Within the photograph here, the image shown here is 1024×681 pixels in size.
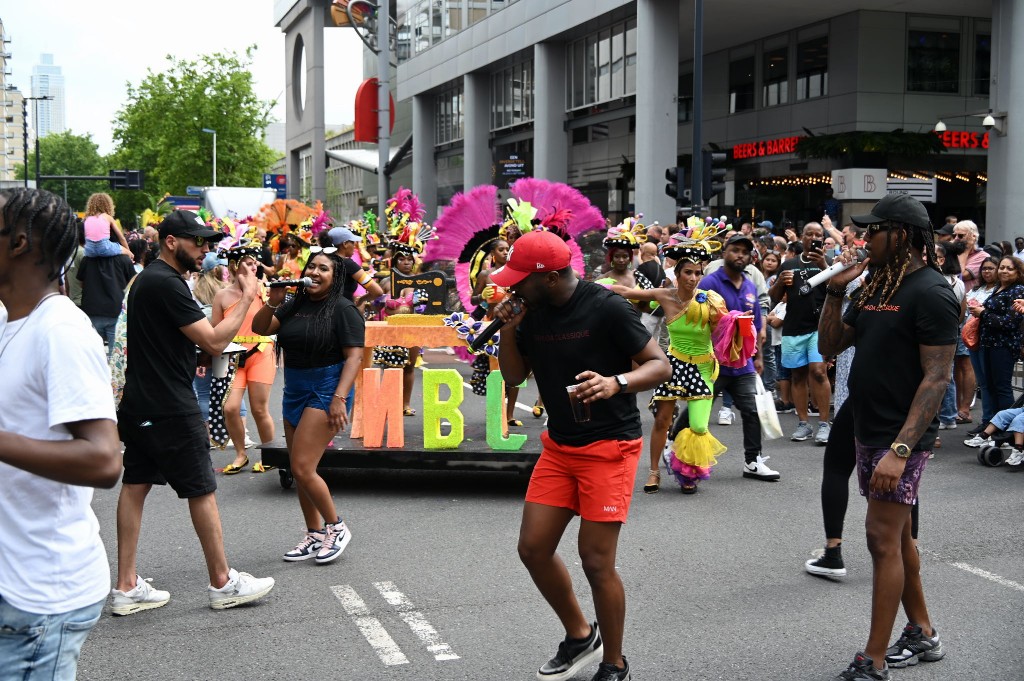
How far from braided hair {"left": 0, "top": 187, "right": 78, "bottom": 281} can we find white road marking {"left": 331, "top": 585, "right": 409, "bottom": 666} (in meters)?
2.72

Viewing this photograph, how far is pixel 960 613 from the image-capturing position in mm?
5562

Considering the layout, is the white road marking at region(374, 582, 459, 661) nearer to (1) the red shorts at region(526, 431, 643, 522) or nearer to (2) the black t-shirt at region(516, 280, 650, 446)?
(1) the red shorts at region(526, 431, 643, 522)

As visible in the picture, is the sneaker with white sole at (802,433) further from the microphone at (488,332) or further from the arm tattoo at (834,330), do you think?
the microphone at (488,332)

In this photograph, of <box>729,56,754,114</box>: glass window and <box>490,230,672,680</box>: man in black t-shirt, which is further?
<box>729,56,754,114</box>: glass window

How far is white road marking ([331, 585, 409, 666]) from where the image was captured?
4914 mm

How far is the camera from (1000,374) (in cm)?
1039

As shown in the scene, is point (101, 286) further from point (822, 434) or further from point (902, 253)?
point (902, 253)

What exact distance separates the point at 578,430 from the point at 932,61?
2652cm

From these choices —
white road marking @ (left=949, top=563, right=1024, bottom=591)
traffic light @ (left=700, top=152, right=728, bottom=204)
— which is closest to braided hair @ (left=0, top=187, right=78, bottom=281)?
white road marking @ (left=949, top=563, right=1024, bottom=591)

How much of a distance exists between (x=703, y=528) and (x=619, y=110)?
83.1 feet

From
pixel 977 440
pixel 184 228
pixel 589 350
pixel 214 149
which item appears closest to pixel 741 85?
pixel 977 440

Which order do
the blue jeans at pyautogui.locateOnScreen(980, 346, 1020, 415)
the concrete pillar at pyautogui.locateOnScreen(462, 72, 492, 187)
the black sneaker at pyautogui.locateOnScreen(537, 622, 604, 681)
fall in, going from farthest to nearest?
the concrete pillar at pyautogui.locateOnScreen(462, 72, 492, 187)
the blue jeans at pyautogui.locateOnScreen(980, 346, 1020, 415)
the black sneaker at pyautogui.locateOnScreen(537, 622, 604, 681)

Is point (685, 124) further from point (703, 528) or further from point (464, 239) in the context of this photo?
point (703, 528)

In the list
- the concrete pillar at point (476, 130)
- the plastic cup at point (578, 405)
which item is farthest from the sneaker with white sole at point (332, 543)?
the concrete pillar at point (476, 130)
